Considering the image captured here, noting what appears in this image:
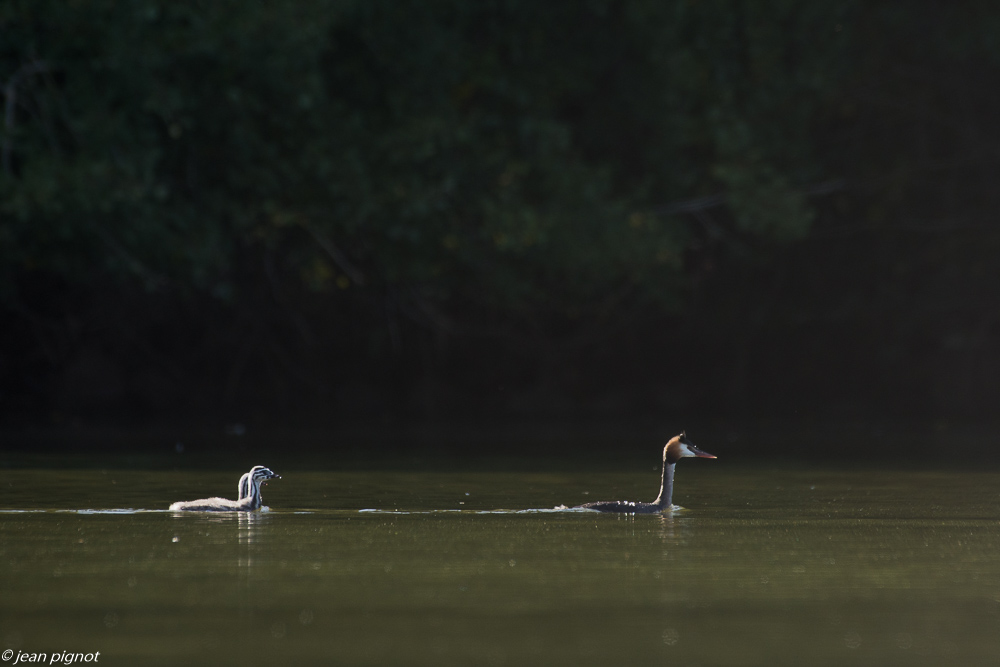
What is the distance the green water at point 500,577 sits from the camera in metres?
6.12

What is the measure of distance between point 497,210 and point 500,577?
12465mm

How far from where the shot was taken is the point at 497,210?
19953mm

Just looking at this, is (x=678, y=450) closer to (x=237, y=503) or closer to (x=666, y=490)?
(x=666, y=490)

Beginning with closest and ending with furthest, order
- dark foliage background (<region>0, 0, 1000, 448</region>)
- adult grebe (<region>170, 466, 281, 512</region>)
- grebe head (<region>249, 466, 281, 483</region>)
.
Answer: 1. adult grebe (<region>170, 466, 281, 512</region>)
2. grebe head (<region>249, 466, 281, 483</region>)
3. dark foliage background (<region>0, 0, 1000, 448</region>)

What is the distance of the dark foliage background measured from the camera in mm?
18547

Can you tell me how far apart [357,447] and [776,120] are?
819 cm

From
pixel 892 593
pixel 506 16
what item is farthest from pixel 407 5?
pixel 892 593

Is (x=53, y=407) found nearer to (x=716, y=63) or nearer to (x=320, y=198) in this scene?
(x=320, y=198)

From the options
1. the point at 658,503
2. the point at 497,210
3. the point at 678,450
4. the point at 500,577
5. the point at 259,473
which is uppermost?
the point at 497,210

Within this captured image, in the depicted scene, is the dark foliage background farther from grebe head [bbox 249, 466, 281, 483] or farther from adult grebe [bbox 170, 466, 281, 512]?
adult grebe [bbox 170, 466, 281, 512]

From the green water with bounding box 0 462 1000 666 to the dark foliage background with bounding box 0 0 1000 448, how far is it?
711cm

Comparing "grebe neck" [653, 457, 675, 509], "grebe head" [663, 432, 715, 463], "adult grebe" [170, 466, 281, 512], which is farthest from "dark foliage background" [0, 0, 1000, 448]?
"grebe neck" [653, 457, 675, 509]

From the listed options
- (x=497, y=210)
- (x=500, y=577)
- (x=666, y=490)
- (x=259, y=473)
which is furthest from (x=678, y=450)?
(x=497, y=210)

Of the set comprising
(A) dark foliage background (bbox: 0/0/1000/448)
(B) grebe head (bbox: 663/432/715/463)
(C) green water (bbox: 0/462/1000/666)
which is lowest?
(C) green water (bbox: 0/462/1000/666)
